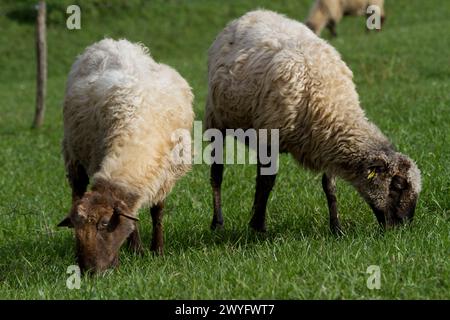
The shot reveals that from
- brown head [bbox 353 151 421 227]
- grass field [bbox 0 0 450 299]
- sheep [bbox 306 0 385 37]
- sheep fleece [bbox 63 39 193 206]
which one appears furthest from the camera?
sheep [bbox 306 0 385 37]

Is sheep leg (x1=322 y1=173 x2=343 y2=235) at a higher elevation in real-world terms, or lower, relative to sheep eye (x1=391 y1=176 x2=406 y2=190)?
lower

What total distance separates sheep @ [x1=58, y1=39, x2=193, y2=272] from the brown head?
161 cm

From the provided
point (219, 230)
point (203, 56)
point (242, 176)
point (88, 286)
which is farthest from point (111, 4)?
point (88, 286)

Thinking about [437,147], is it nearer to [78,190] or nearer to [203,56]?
[78,190]

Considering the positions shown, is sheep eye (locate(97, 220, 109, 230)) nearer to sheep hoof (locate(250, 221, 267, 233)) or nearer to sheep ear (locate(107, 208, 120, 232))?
sheep ear (locate(107, 208, 120, 232))

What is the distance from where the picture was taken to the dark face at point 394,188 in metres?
6.95

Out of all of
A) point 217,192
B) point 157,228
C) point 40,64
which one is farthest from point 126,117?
point 40,64

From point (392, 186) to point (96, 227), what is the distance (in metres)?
2.60

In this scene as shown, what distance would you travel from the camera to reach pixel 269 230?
7621 mm

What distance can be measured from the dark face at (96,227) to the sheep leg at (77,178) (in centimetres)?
195

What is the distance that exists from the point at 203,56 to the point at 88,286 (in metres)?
17.4

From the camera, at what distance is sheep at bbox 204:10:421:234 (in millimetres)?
7012

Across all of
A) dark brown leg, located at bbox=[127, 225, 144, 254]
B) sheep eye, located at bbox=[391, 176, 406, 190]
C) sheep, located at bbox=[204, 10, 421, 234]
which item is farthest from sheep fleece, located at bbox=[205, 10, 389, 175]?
dark brown leg, located at bbox=[127, 225, 144, 254]

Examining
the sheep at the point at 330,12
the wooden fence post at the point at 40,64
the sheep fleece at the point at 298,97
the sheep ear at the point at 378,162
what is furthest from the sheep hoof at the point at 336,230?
the sheep at the point at 330,12
